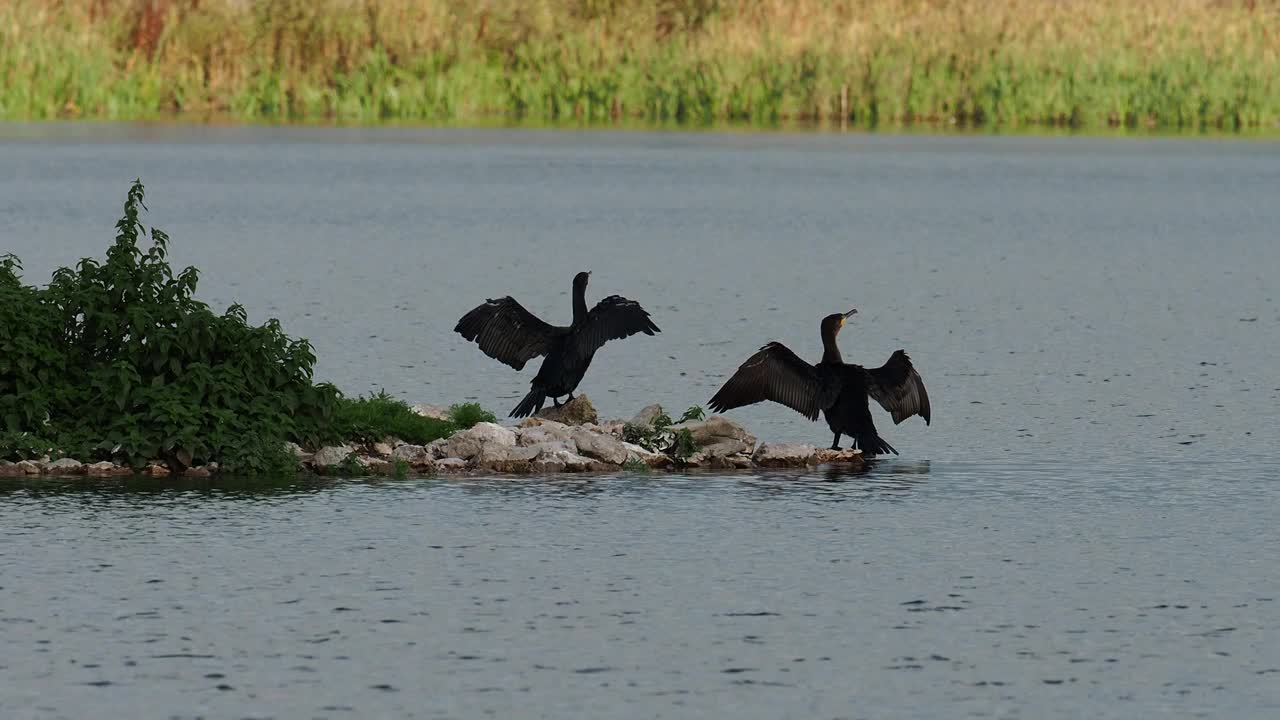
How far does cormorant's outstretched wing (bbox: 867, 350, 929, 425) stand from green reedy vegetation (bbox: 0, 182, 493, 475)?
316cm

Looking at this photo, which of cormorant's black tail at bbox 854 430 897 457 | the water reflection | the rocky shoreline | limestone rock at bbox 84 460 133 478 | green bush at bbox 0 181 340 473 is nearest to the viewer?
the water reflection

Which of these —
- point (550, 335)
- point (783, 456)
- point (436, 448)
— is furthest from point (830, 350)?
point (436, 448)

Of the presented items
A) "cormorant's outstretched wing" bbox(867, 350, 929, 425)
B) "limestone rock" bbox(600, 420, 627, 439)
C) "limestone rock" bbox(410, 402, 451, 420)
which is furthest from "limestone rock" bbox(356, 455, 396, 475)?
"cormorant's outstretched wing" bbox(867, 350, 929, 425)

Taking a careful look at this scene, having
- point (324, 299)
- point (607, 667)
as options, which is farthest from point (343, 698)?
point (324, 299)

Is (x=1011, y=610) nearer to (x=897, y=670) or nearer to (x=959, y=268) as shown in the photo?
(x=897, y=670)

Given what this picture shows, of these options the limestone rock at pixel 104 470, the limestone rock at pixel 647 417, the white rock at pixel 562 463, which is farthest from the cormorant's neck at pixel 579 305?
the limestone rock at pixel 104 470

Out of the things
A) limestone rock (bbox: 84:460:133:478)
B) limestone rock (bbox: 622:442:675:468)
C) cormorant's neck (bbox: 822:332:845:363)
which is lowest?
limestone rock (bbox: 622:442:675:468)

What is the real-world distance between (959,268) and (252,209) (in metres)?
13.6

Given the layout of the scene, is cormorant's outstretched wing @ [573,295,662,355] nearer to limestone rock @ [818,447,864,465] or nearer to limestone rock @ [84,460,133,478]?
limestone rock @ [818,447,864,465]

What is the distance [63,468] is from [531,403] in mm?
3542

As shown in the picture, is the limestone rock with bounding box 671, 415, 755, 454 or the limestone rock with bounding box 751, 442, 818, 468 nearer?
the limestone rock with bounding box 751, 442, 818, 468

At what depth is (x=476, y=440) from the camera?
56.7 ft

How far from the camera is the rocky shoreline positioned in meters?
16.9

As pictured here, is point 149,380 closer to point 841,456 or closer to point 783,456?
point 783,456
